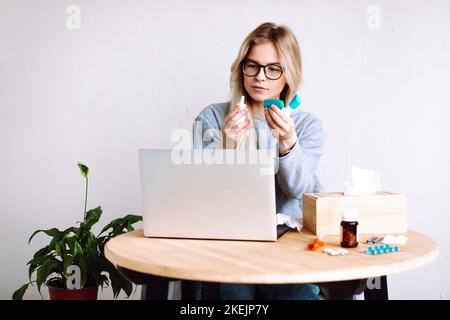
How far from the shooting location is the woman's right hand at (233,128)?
5.73ft

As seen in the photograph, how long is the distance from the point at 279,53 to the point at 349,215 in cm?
90

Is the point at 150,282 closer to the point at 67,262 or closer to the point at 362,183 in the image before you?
the point at 362,183

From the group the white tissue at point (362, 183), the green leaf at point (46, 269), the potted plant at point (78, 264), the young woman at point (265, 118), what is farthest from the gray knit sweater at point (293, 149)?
the green leaf at point (46, 269)

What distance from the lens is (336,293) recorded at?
130cm

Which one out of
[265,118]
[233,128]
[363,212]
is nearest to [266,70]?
[265,118]

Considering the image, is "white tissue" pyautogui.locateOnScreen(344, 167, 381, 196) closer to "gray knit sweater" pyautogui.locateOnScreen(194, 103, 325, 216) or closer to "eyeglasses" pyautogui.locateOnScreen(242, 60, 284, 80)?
"gray knit sweater" pyautogui.locateOnScreen(194, 103, 325, 216)

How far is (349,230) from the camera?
144 cm

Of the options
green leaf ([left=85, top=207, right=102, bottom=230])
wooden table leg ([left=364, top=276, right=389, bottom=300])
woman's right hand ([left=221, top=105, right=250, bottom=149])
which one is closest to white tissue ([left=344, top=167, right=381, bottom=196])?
wooden table leg ([left=364, top=276, right=389, bottom=300])

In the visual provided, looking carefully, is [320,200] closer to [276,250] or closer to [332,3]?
[276,250]

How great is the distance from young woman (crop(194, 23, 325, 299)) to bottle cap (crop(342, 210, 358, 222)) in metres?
0.38

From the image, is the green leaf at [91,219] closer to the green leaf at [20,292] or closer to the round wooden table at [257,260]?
the green leaf at [20,292]

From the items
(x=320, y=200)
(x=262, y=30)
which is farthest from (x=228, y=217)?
(x=262, y=30)

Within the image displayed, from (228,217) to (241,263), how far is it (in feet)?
0.72

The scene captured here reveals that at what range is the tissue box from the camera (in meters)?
1.57
